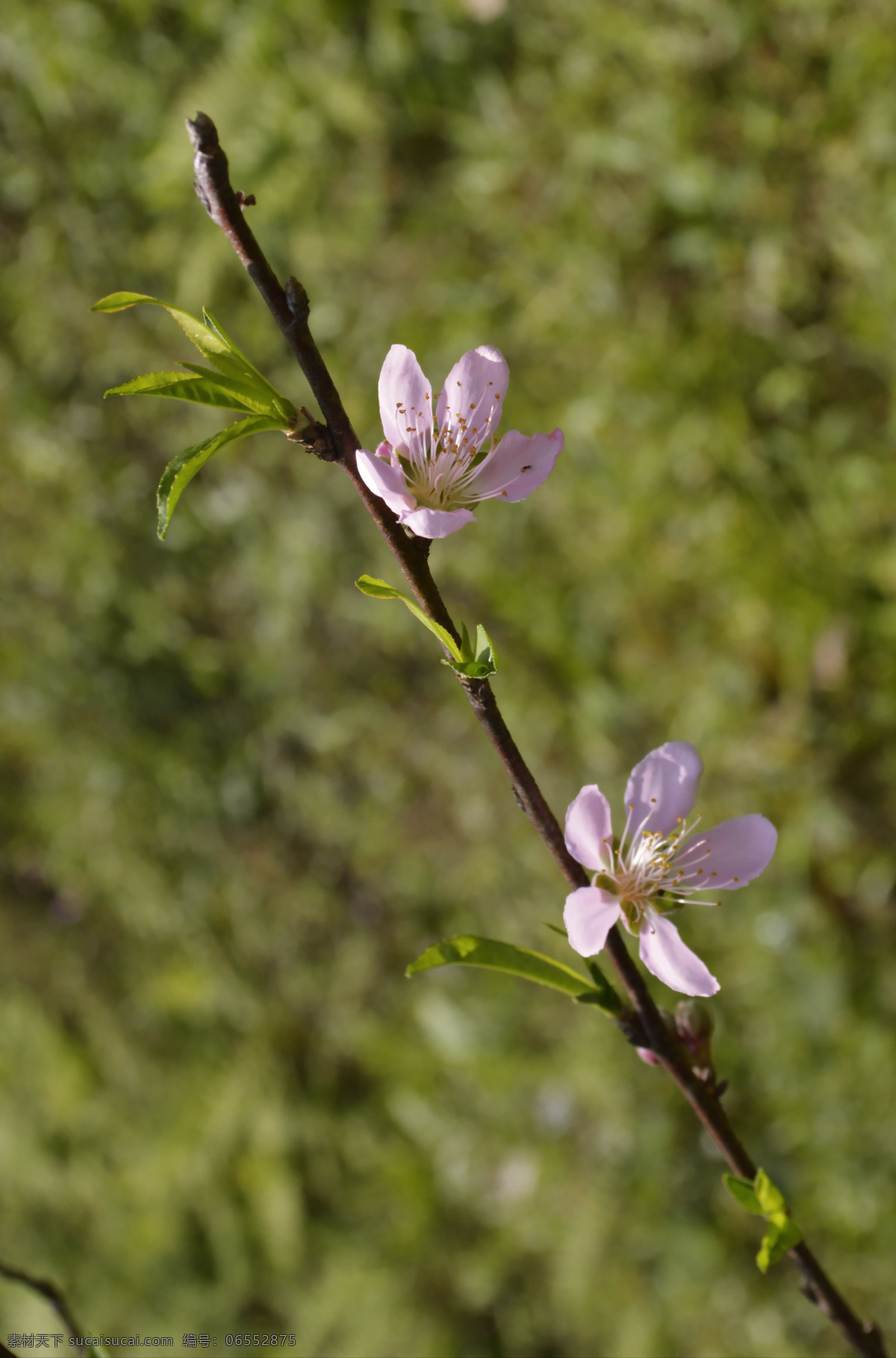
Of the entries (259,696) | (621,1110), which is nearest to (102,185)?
(259,696)

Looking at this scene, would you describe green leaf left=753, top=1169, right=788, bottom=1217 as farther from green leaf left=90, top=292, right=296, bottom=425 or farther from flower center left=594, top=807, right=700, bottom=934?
green leaf left=90, top=292, right=296, bottom=425

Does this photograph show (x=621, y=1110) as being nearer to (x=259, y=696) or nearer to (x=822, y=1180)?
(x=822, y=1180)

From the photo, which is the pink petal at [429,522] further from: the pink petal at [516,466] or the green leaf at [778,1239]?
the green leaf at [778,1239]

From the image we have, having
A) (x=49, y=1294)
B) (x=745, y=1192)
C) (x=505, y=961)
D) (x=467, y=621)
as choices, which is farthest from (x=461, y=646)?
A: (x=467, y=621)

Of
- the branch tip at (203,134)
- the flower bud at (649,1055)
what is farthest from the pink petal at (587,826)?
the branch tip at (203,134)

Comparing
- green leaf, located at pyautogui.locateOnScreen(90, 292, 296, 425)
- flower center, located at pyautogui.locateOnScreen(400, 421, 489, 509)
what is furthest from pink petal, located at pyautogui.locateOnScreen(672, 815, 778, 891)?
green leaf, located at pyautogui.locateOnScreen(90, 292, 296, 425)

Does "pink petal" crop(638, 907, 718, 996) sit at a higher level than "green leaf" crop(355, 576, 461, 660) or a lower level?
lower

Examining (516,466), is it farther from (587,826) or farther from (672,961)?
(672,961)
